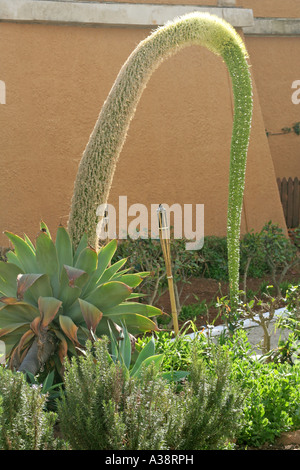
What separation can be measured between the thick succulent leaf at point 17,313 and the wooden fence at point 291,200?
24.6ft

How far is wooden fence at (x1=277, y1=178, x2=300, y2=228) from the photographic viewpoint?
1047 cm

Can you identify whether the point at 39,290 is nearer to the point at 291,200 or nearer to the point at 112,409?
the point at 112,409

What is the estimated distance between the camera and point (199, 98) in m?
8.72

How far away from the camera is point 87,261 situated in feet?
12.3

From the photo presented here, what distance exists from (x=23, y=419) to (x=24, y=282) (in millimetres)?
1157

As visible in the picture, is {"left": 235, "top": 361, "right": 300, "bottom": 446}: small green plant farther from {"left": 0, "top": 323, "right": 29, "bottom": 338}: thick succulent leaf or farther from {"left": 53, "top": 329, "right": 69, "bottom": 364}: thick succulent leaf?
{"left": 0, "top": 323, "right": 29, "bottom": 338}: thick succulent leaf

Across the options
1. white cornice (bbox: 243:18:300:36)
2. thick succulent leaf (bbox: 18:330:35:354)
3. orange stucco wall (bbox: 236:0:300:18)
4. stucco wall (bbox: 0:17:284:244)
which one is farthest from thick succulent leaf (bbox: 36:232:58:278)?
orange stucco wall (bbox: 236:0:300:18)

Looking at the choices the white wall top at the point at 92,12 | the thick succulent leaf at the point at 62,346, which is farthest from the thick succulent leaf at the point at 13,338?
the white wall top at the point at 92,12

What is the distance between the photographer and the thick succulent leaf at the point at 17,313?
363 cm

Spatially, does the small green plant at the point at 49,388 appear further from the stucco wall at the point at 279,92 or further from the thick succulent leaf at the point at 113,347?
the stucco wall at the point at 279,92

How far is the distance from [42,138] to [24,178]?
59cm

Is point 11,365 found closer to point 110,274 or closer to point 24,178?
point 110,274

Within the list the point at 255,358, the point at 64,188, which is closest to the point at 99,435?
the point at 255,358

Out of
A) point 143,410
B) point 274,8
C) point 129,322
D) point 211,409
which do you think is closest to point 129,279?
point 129,322
